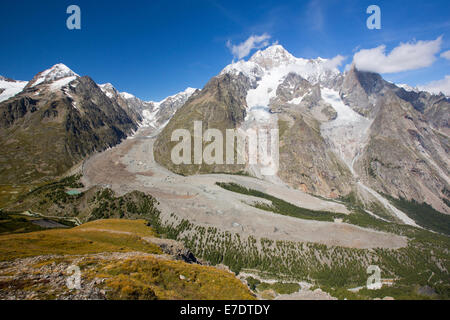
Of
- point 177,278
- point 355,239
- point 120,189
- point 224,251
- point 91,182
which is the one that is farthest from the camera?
point 91,182

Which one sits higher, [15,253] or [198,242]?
[15,253]

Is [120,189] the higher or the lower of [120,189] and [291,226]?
the higher

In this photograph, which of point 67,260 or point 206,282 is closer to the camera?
point 67,260
